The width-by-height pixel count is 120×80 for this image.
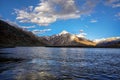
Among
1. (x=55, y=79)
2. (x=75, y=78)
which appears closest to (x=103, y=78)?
(x=75, y=78)

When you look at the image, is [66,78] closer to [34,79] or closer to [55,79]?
[55,79]

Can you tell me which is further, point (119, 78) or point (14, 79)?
point (119, 78)

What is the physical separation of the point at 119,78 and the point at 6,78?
18.1m

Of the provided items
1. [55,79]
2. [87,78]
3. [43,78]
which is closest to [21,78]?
[43,78]

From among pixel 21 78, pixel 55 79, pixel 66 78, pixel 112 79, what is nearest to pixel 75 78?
pixel 66 78

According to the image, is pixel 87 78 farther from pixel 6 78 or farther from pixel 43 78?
pixel 6 78

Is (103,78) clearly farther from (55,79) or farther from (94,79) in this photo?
(55,79)

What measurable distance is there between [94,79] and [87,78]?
129cm

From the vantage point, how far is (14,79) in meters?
28.7

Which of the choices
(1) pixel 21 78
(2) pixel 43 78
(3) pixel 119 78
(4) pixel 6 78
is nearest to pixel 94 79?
(3) pixel 119 78

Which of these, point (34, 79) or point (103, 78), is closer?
point (34, 79)

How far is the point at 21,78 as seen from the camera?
2966cm

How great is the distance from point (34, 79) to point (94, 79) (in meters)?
9.43

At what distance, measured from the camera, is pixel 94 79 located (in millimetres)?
29812
